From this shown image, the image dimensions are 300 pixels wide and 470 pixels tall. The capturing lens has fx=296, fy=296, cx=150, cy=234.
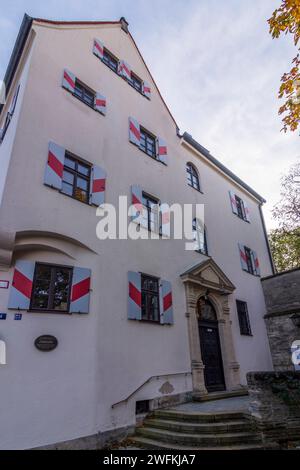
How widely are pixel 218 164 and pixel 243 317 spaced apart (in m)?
7.08

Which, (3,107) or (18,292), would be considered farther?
(3,107)

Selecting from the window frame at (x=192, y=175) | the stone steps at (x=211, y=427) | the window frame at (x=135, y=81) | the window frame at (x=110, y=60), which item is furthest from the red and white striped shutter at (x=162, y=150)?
the stone steps at (x=211, y=427)

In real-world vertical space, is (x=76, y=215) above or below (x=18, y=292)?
above

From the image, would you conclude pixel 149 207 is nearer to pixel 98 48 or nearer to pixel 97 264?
pixel 97 264

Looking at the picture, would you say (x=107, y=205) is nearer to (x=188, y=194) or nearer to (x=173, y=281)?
(x=173, y=281)

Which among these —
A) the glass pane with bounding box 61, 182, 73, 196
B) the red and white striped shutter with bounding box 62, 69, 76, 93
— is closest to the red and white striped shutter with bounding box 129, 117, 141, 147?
the red and white striped shutter with bounding box 62, 69, 76, 93

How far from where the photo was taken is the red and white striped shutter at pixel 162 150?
10.8 meters

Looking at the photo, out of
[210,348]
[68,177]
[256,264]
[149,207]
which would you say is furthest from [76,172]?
[256,264]

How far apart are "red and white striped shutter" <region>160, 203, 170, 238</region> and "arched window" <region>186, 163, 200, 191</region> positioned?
8.46 ft

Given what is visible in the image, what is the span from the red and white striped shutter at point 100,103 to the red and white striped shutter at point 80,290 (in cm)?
501

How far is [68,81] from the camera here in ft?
27.3

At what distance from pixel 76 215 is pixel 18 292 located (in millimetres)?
2208

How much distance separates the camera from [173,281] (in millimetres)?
9047
